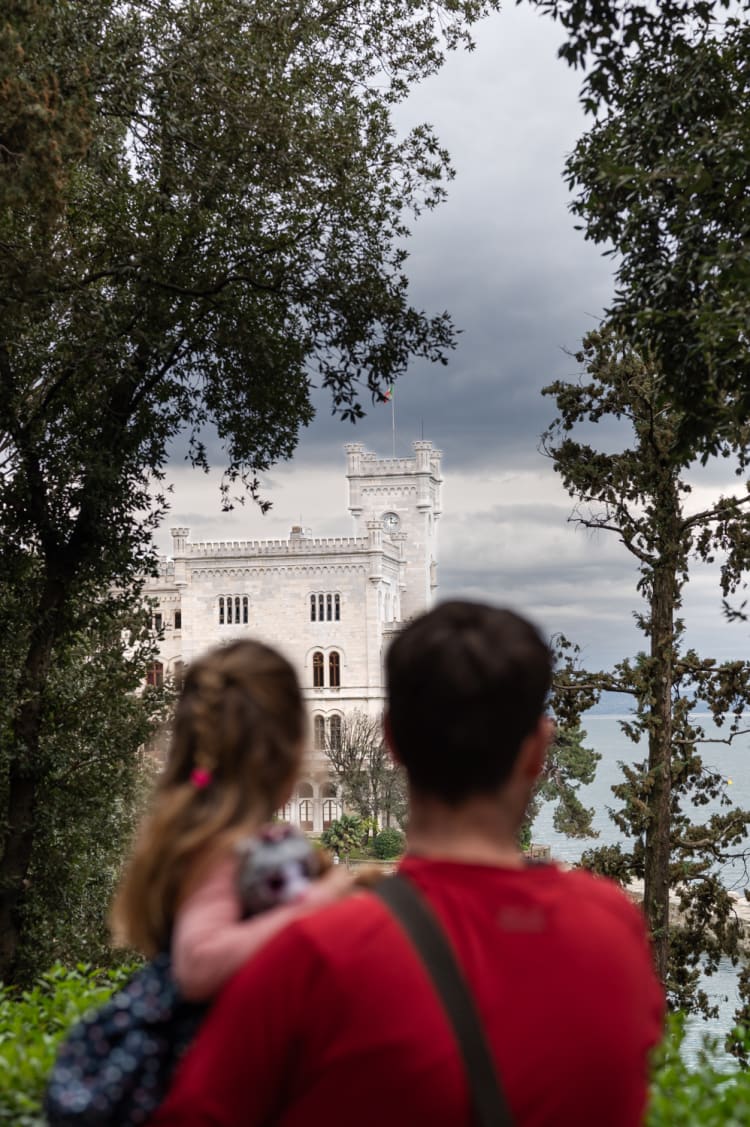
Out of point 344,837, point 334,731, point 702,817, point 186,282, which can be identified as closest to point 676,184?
point 186,282

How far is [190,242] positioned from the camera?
31.6 ft

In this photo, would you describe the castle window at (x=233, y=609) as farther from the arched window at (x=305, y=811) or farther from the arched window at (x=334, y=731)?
the arched window at (x=305, y=811)

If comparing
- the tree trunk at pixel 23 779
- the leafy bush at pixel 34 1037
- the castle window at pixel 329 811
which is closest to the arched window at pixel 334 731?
the castle window at pixel 329 811

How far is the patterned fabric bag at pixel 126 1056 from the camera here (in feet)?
5.35

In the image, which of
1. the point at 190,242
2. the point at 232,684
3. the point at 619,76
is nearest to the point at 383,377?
the point at 190,242

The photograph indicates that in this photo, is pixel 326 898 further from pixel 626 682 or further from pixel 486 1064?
pixel 626 682

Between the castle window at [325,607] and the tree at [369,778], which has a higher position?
the castle window at [325,607]

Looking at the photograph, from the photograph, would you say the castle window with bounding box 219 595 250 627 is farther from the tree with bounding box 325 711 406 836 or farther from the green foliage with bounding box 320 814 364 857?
the green foliage with bounding box 320 814 364 857

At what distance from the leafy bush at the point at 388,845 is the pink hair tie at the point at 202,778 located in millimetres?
43079

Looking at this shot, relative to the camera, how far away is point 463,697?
147 cm

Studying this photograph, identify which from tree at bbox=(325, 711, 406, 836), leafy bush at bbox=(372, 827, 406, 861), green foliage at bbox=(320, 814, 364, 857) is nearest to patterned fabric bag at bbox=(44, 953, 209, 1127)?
green foliage at bbox=(320, 814, 364, 857)

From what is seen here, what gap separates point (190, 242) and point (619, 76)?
3.68 m

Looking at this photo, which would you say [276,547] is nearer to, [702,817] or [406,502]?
[406,502]

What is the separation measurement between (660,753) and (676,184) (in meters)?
7.25
